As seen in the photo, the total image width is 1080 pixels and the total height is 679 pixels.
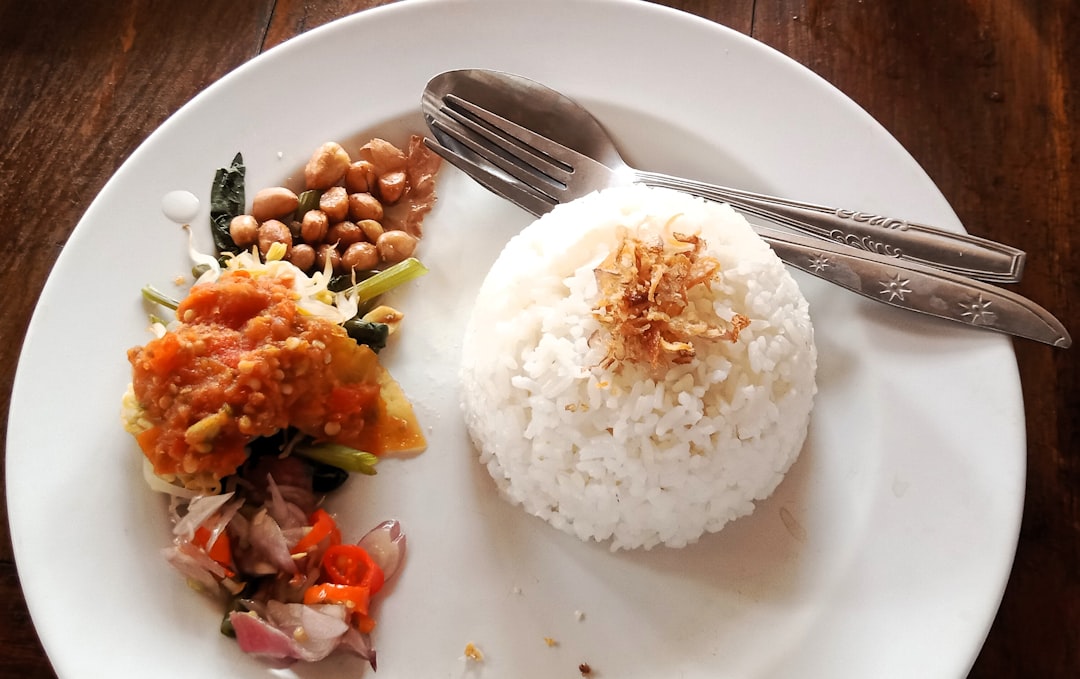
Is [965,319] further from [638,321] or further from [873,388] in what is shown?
[638,321]

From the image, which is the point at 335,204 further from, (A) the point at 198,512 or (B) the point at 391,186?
(A) the point at 198,512

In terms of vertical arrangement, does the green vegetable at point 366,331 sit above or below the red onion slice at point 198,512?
above

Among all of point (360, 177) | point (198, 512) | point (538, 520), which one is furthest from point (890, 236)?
point (198, 512)

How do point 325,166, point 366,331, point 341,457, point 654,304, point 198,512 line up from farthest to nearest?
point 325,166
point 366,331
point 341,457
point 198,512
point 654,304

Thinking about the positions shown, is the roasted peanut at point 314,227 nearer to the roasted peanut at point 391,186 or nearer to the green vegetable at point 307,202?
the green vegetable at point 307,202

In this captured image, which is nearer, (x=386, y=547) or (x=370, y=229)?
(x=386, y=547)

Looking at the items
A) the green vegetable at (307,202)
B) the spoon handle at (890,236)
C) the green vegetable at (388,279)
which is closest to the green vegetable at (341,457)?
the green vegetable at (388,279)

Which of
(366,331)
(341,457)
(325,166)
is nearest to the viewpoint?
(341,457)
